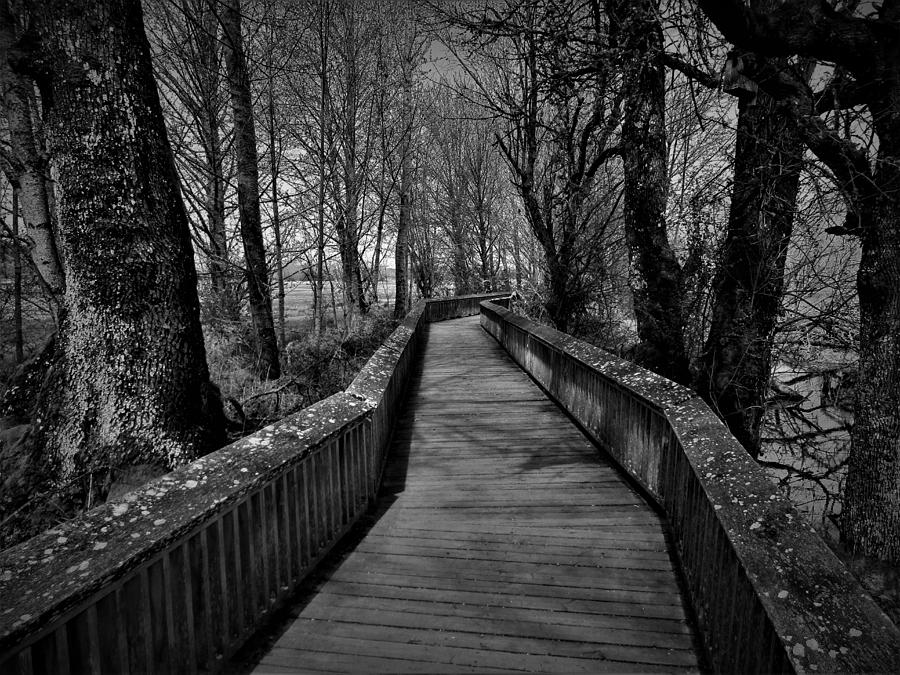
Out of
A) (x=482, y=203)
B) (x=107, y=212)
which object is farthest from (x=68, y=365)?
(x=482, y=203)

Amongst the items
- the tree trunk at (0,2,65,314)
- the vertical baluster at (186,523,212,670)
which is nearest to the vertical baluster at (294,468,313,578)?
the vertical baluster at (186,523,212,670)

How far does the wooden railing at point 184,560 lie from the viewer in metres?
1.75

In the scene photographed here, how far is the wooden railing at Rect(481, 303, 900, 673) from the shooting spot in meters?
1.79

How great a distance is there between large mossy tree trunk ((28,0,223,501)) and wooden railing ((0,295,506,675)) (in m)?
1.13

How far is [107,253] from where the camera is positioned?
3.71m

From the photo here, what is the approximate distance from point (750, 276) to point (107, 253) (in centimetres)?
776

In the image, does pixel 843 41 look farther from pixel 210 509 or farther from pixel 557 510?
pixel 210 509

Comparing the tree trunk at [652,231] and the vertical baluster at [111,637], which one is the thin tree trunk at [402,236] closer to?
the tree trunk at [652,231]

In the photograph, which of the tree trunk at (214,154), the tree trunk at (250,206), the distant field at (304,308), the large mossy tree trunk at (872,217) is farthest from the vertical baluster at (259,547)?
the distant field at (304,308)

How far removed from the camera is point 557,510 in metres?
4.45

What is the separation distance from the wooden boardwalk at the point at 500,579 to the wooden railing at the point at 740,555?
0.95 feet

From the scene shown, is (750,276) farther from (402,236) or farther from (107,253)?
(402,236)

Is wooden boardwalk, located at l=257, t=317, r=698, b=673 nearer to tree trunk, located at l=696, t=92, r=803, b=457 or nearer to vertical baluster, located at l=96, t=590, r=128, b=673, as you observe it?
vertical baluster, located at l=96, t=590, r=128, b=673

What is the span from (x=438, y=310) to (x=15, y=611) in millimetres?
21227
